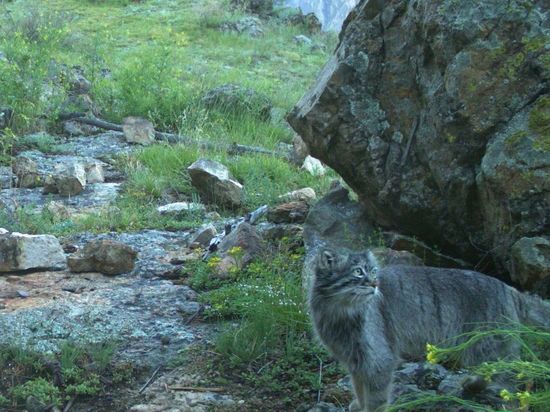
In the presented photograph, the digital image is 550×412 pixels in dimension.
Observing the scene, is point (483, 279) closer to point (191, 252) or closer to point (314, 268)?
point (314, 268)

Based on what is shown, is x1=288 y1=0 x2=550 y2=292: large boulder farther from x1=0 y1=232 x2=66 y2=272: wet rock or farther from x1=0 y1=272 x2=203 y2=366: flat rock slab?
x1=0 y1=232 x2=66 y2=272: wet rock

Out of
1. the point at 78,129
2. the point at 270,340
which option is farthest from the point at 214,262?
the point at 78,129

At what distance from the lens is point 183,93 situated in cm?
1272

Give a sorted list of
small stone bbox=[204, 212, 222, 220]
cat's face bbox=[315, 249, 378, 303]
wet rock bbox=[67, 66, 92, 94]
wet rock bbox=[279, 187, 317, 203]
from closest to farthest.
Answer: cat's face bbox=[315, 249, 378, 303], wet rock bbox=[279, 187, 317, 203], small stone bbox=[204, 212, 222, 220], wet rock bbox=[67, 66, 92, 94]

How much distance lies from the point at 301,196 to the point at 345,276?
4.06m

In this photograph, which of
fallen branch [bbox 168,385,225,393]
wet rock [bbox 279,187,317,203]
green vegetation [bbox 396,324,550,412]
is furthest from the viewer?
wet rock [bbox 279,187,317,203]

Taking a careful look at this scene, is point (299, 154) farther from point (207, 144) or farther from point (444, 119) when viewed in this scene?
point (444, 119)

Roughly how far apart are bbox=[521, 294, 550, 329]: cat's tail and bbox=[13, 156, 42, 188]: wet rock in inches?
257

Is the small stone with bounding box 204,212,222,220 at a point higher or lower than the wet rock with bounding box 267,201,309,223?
lower

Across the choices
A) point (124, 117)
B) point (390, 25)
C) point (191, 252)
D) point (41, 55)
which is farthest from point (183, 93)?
point (390, 25)

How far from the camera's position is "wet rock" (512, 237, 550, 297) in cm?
520

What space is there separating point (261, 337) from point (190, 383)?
617mm

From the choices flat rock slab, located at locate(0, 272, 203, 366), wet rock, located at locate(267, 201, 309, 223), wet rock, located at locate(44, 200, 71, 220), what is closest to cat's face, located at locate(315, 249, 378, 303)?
flat rock slab, located at locate(0, 272, 203, 366)

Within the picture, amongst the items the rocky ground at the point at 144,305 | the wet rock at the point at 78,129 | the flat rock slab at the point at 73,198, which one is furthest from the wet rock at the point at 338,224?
the wet rock at the point at 78,129
